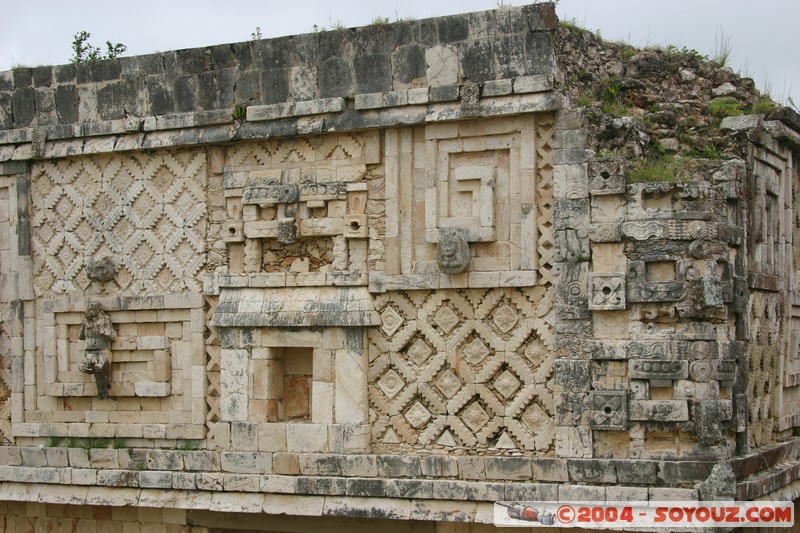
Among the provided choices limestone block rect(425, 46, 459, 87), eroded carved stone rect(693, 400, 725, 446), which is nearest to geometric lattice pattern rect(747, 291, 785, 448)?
eroded carved stone rect(693, 400, 725, 446)

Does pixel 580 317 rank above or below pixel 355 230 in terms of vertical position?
below

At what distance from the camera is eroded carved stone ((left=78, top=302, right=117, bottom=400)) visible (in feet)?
38.4

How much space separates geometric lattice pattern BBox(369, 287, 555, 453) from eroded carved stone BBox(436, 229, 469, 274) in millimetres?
280

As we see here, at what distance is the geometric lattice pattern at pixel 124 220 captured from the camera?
461 inches

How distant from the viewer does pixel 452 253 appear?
1035 cm

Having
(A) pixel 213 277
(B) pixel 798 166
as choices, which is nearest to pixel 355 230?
(A) pixel 213 277

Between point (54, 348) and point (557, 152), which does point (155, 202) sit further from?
point (557, 152)

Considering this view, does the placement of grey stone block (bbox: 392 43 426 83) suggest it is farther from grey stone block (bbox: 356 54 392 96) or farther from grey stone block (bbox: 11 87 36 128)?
grey stone block (bbox: 11 87 36 128)

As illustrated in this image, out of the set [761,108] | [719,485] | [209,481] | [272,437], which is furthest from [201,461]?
[761,108]

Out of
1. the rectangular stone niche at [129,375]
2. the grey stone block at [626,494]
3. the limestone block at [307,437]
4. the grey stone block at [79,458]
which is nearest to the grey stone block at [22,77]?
the rectangular stone niche at [129,375]

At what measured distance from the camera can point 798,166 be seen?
12.2 meters

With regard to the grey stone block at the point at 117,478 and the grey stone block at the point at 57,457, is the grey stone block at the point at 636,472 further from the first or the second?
the grey stone block at the point at 57,457

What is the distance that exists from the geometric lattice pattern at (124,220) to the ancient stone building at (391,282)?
0.03 metres

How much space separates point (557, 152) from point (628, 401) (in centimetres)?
216
